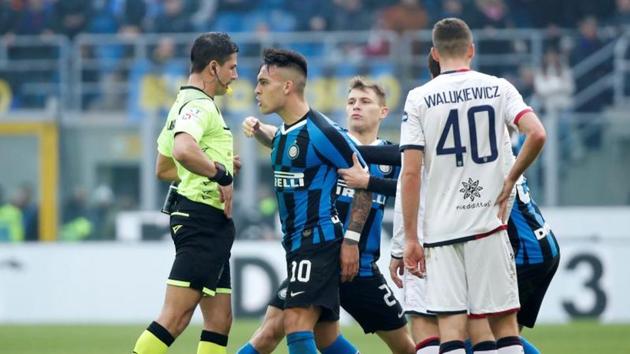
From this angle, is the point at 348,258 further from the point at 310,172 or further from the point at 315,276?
the point at 310,172

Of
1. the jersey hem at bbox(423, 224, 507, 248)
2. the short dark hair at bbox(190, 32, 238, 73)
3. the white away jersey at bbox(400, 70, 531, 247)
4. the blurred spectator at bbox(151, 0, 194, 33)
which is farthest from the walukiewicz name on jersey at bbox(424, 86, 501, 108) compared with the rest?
the blurred spectator at bbox(151, 0, 194, 33)

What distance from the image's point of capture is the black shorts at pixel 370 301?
8.81 meters

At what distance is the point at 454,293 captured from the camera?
745cm

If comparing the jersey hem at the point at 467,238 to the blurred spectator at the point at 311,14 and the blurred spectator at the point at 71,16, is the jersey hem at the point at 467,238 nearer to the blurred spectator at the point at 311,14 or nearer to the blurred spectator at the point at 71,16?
the blurred spectator at the point at 311,14

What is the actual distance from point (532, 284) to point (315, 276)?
1.42 metres

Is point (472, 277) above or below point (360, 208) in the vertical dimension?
below

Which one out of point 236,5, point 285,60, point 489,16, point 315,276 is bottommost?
point 315,276

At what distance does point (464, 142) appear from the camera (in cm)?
745

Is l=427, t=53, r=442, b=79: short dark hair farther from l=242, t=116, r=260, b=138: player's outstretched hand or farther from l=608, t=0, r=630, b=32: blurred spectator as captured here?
l=608, t=0, r=630, b=32: blurred spectator

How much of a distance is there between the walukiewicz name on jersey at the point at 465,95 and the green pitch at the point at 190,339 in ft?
18.2

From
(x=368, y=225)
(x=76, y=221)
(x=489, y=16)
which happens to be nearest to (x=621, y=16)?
(x=489, y=16)

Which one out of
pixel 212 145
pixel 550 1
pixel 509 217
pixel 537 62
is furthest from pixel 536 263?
pixel 550 1

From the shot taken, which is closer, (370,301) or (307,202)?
(307,202)

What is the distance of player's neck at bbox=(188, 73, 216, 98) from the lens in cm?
860
